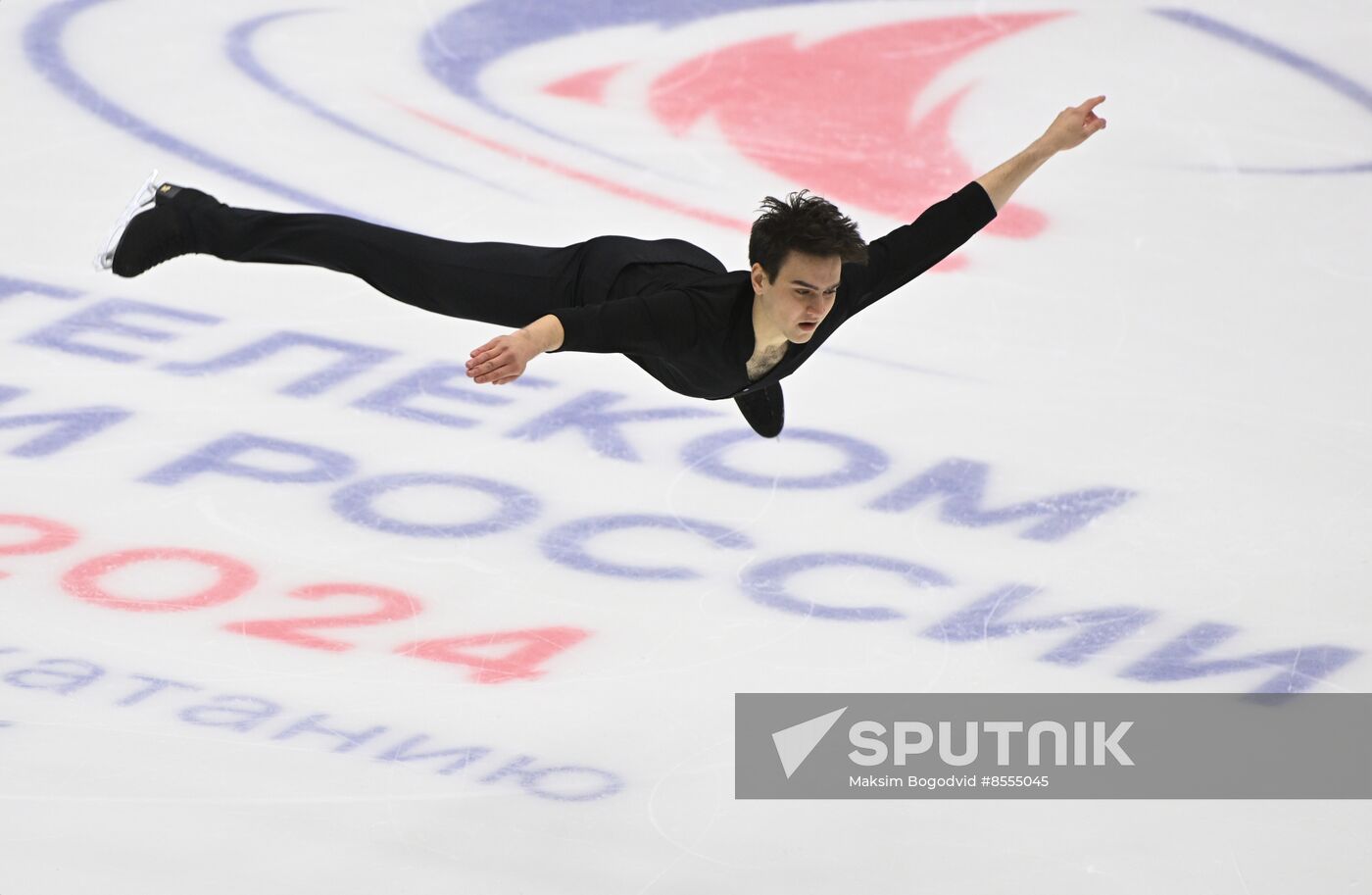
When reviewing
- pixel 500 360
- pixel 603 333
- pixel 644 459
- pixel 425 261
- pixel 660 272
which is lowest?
pixel 500 360

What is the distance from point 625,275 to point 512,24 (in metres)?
5.45

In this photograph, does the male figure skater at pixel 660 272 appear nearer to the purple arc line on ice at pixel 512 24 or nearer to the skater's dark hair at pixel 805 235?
the skater's dark hair at pixel 805 235

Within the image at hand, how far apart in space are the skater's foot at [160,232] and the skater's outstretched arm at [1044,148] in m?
2.27

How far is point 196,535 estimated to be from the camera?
251 inches

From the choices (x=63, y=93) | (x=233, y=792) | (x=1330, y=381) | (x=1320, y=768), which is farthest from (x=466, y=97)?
(x=1320, y=768)

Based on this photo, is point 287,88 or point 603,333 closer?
point 603,333

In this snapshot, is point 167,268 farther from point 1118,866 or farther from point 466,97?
point 1118,866

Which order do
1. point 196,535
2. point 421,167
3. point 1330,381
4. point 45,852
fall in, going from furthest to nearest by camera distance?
point 421,167, point 1330,381, point 196,535, point 45,852

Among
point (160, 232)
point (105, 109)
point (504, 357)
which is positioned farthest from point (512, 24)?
point (504, 357)

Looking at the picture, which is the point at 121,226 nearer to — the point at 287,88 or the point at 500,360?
the point at 500,360

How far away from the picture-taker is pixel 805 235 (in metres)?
4.55

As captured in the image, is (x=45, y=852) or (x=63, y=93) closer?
(x=45, y=852)

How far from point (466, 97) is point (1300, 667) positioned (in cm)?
527

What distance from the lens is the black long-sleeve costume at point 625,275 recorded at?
467 cm
